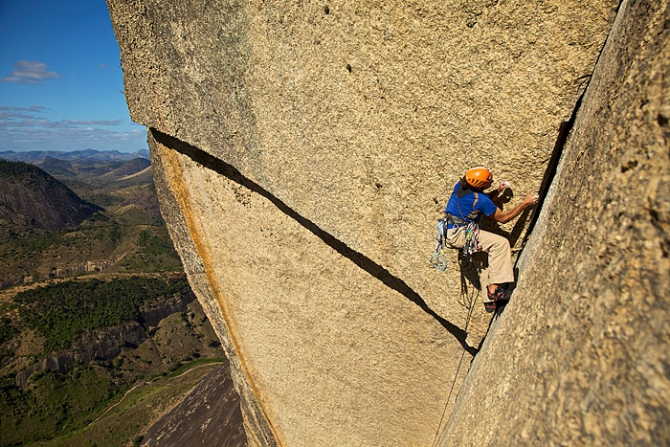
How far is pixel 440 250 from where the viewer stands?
312 cm

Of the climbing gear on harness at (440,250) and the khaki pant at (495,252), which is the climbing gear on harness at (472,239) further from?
the climbing gear on harness at (440,250)

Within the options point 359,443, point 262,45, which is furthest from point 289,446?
point 262,45

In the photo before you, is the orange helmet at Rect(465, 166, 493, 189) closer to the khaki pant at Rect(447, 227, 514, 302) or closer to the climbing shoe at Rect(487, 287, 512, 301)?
the khaki pant at Rect(447, 227, 514, 302)

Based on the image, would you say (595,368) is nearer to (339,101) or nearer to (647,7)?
(647,7)

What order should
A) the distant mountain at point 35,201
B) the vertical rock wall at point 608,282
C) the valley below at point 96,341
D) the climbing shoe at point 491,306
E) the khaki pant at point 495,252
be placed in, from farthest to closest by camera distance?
1. the distant mountain at point 35,201
2. the valley below at point 96,341
3. the climbing shoe at point 491,306
4. the khaki pant at point 495,252
5. the vertical rock wall at point 608,282

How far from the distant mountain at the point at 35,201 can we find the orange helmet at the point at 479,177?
466ft

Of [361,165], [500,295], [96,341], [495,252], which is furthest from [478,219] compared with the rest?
[96,341]

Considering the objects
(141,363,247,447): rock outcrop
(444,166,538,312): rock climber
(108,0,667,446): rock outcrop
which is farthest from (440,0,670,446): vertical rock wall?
(141,363,247,447): rock outcrop

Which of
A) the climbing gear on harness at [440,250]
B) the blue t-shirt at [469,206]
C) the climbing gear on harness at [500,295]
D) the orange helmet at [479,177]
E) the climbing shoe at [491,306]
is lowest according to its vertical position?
the climbing shoe at [491,306]

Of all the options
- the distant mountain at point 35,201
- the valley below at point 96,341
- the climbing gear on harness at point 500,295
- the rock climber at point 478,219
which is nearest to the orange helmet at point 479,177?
the rock climber at point 478,219

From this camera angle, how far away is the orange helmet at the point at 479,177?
2.63m

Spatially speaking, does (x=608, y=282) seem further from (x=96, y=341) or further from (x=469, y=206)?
(x=96, y=341)

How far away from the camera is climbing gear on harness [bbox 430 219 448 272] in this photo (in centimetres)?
300

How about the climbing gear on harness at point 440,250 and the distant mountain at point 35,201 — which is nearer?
the climbing gear on harness at point 440,250
